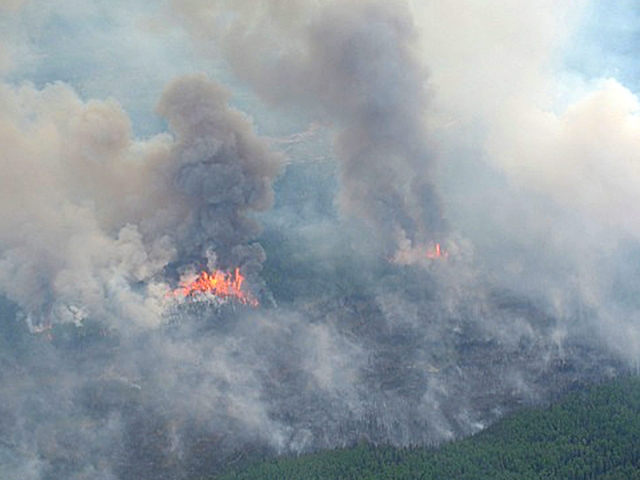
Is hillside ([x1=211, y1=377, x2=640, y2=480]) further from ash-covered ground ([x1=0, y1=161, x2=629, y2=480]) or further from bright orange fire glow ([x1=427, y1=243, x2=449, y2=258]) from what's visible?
bright orange fire glow ([x1=427, y1=243, x2=449, y2=258])

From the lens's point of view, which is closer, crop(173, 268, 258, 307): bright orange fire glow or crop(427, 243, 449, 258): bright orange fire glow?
crop(173, 268, 258, 307): bright orange fire glow

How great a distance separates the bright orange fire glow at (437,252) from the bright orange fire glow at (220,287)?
27813 millimetres

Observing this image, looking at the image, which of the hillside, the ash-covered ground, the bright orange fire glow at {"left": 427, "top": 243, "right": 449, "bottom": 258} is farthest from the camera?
the bright orange fire glow at {"left": 427, "top": 243, "right": 449, "bottom": 258}

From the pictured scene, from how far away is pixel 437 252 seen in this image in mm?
137250

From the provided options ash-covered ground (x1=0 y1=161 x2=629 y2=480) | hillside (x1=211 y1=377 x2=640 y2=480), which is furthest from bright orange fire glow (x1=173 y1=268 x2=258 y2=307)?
hillside (x1=211 y1=377 x2=640 y2=480)

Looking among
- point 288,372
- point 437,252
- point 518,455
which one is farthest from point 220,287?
point 518,455

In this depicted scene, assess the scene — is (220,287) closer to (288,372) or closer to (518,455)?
(288,372)

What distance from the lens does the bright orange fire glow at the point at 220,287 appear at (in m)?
125

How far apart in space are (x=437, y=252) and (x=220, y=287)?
33.8 m

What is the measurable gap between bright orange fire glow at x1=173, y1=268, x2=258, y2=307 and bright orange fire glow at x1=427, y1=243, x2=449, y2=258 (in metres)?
27.8

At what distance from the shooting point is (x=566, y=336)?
119 meters

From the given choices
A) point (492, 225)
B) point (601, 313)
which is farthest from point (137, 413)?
point (492, 225)

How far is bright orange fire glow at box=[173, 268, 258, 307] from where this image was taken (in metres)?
125

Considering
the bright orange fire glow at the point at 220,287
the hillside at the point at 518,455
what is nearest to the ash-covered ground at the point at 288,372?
the bright orange fire glow at the point at 220,287
